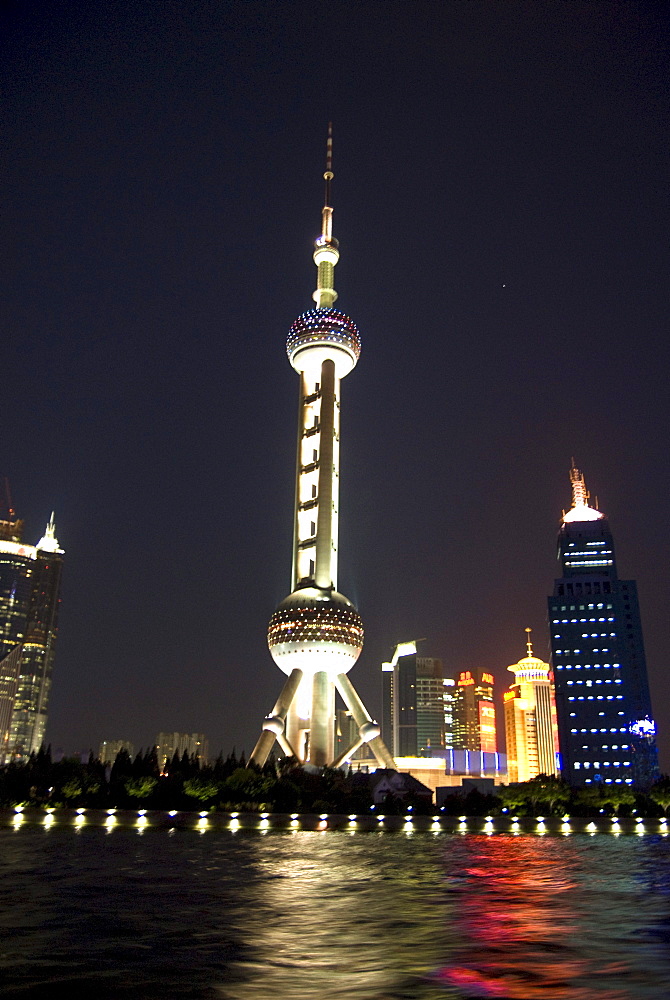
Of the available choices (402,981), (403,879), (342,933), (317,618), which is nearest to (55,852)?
(403,879)

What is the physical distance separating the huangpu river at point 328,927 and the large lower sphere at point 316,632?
85044 millimetres

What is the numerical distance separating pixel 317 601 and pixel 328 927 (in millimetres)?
101277

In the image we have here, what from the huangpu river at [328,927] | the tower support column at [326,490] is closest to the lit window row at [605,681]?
the tower support column at [326,490]

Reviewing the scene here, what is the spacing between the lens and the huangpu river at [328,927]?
8.68 meters

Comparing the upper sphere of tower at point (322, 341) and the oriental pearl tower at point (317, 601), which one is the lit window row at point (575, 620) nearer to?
the oriental pearl tower at point (317, 601)

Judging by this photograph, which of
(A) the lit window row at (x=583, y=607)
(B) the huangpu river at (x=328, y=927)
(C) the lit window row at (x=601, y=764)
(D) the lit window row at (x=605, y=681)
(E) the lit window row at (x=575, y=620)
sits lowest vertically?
(B) the huangpu river at (x=328, y=927)

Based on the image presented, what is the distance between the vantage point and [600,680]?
180m

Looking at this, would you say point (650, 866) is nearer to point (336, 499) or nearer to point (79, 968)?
point (79, 968)

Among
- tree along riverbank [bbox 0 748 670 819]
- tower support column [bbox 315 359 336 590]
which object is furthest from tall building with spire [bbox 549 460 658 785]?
tree along riverbank [bbox 0 748 670 819]

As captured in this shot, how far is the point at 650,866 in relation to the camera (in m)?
→ 25.7

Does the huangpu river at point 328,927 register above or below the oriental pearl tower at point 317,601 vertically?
below

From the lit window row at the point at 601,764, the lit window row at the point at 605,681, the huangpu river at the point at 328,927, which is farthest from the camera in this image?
the lit window row at the point at 605,681

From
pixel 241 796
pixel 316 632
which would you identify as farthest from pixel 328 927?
pixel 316 632

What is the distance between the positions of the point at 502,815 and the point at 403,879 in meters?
40.3
